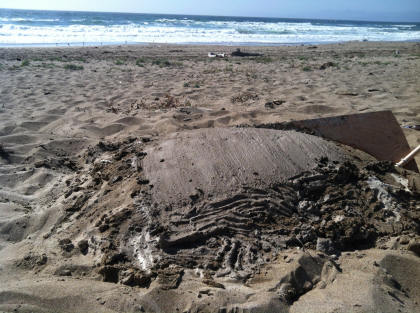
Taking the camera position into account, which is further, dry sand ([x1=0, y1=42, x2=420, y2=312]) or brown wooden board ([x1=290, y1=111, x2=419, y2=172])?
brown wooden board ([x1=290, y1=111, x2=419, y2=172])

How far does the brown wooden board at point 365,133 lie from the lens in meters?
3.62

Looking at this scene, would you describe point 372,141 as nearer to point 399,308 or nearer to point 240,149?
point 240,149

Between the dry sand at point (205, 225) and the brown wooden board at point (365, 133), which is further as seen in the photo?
the brown wooden board at point (365, 133)

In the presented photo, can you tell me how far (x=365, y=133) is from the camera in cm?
367

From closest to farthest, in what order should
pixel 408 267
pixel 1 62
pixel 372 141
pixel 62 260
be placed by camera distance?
pixel 408 267 < pixel 62 260 < pixel 372 141 < pixel 1 62

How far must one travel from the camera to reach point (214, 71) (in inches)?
349

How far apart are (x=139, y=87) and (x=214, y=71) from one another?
8.24 feet

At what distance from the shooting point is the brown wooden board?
3.62 meters

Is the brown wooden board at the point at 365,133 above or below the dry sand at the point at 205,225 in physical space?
above

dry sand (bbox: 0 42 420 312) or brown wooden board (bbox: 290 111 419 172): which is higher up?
brown wooden board (bbox: 290 111 419 172)

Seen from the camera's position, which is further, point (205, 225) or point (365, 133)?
point (365, 133)

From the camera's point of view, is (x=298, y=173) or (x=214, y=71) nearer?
(x=298, y=173)

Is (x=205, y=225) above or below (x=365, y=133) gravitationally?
below

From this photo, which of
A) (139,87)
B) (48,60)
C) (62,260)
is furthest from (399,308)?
(48,60)
